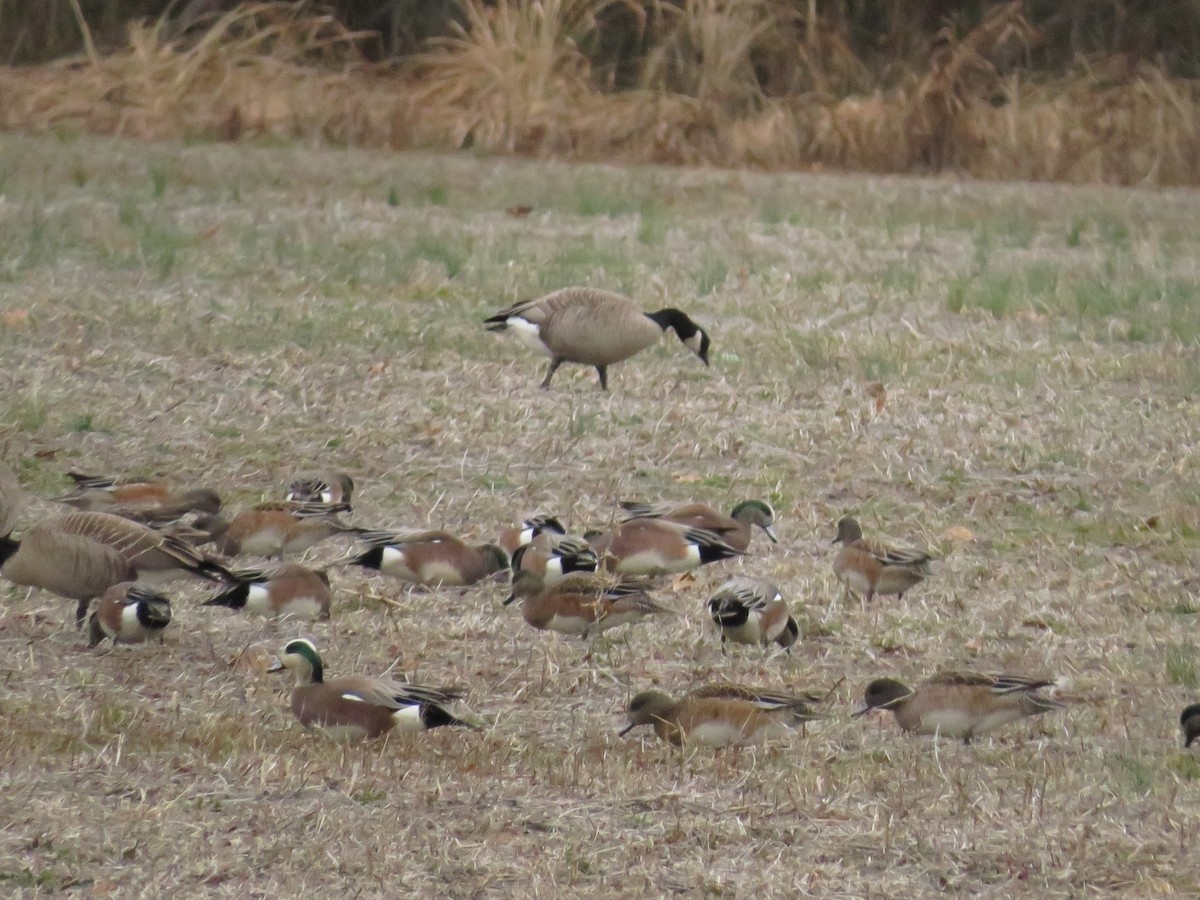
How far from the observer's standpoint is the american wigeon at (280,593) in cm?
612

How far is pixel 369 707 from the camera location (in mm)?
5043

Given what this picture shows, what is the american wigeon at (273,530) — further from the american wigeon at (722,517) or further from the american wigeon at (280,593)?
the american wigeon at (722,517)

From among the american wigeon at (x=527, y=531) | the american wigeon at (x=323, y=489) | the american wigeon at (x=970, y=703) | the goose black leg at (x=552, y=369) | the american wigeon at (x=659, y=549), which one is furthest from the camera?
the goose black leg at (x=552, y=369)

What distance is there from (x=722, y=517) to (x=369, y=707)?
2.23 m

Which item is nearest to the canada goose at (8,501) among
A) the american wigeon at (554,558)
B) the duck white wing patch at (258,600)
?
the duck white wing patch at (258,600)

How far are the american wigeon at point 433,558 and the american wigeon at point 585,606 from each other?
37cm

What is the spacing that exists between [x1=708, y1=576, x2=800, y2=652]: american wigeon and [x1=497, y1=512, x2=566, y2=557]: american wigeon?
88cm

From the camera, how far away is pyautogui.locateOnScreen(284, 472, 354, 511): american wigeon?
7207 mm

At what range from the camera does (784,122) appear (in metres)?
18.9

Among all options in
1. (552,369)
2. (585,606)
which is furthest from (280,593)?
(552,369)

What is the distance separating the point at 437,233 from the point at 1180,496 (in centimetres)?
666

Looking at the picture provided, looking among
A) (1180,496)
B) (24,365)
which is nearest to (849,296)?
(1180,496)

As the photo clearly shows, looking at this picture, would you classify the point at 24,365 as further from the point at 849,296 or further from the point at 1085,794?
the point at 1085,794

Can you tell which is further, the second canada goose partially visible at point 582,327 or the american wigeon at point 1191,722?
the second canada goose partially visible at point 582,327
